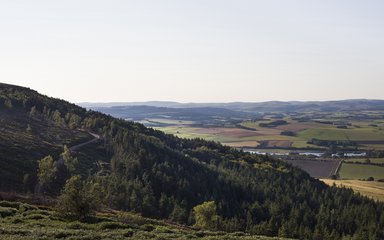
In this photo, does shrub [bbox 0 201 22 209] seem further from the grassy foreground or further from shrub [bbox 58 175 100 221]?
shrub [bbox 58 175 100 221]

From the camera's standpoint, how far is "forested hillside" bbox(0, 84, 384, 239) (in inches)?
4299

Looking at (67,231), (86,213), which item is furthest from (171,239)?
(86,213)

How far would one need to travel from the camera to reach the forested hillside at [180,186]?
109188 millimetres

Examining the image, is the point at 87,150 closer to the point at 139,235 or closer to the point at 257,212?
the point at 257,212

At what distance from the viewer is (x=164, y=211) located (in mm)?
110438

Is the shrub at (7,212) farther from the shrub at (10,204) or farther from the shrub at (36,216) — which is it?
the shrub at (10,204)

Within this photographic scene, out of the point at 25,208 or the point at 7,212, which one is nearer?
the point at 7,212

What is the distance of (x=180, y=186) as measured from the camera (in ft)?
447

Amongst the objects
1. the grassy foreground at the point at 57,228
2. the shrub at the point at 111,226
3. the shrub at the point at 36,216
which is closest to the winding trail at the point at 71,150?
the grassy foreground at the point at 57,228

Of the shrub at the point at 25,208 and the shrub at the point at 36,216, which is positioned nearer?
the shrub at the point at 36,216

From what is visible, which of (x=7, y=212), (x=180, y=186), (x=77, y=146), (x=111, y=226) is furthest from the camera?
(x=77, y=146)

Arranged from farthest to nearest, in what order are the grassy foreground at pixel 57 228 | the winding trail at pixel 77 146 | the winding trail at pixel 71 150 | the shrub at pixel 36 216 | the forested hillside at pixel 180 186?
the winding trail at pixel 77 146, the forested hillside at pixel 180 186, the winding trail at pixel 71 150, the shrub at pixel 36 216, the grassy foreground at pixel 57 228

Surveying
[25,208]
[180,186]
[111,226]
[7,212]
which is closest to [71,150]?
[180,186]

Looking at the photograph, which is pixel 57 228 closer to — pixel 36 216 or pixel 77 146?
pixel 36 216
